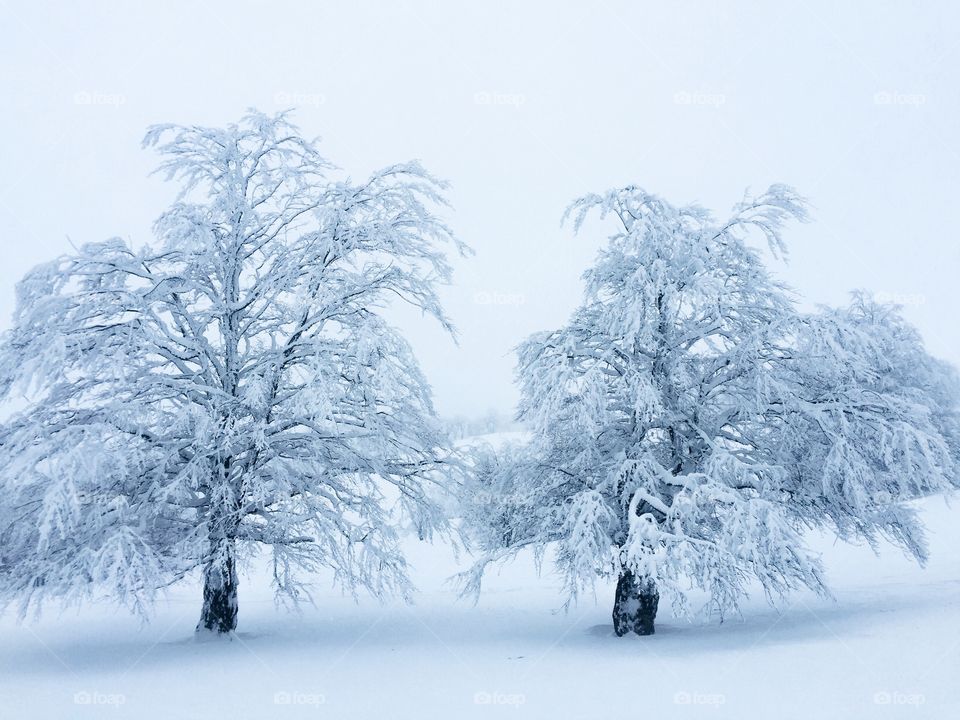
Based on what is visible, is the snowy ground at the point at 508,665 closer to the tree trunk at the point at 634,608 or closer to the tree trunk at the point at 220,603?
the tree trunk at the point at 634,608

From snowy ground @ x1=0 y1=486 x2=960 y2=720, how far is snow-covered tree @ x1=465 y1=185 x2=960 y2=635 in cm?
109

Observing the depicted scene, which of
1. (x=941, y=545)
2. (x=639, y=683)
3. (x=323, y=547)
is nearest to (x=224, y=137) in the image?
(x=323, y=547)

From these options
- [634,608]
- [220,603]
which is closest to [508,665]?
[634,608]

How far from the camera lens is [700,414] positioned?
13.1m

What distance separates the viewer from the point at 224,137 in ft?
43.4

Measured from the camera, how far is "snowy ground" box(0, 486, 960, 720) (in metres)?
8.13

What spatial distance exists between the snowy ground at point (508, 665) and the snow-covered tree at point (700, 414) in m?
1.09

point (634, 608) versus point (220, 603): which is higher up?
point (220, 603)

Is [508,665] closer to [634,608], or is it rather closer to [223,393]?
[634,608]

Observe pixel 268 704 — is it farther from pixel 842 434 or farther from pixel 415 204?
pixel 842 434

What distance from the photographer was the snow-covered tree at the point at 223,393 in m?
10.6

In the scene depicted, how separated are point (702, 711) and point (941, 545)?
1879cm

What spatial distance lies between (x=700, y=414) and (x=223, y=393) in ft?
25.7

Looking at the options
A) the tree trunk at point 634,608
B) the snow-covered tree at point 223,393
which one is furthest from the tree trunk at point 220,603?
the tree trunk at point 634,608
